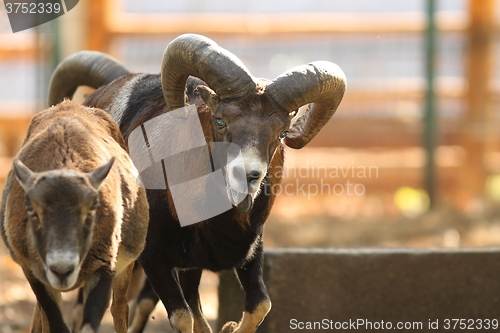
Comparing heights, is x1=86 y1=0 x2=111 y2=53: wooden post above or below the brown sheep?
below

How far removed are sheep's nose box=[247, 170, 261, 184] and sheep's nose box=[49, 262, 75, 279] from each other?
1.45 m

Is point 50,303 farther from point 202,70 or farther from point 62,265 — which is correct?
point 202,70

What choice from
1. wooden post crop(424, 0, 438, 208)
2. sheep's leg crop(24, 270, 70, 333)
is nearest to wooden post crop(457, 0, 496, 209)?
wooden post crop(424, 0, 438, 208)

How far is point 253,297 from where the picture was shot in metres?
5.66

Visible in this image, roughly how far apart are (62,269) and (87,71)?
3.87m

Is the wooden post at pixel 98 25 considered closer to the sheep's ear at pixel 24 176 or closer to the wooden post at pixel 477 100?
the wooden post at pixel 477 100

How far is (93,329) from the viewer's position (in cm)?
421

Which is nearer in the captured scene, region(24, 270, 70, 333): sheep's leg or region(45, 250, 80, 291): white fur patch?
region(45, 250, 80, 291): white fur patch

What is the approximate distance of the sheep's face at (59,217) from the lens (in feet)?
12.6

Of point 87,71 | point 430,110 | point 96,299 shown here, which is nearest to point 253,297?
point 96,299

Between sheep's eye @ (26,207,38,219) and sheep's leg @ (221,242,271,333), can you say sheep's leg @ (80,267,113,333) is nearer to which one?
sheep's eye @ (26,207,38,219)

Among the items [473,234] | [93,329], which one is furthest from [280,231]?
[93,329]

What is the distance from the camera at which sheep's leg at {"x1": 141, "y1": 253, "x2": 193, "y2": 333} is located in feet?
17.9

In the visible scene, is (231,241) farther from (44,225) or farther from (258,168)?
(44,225)
